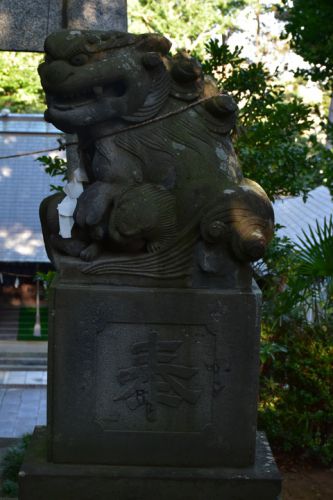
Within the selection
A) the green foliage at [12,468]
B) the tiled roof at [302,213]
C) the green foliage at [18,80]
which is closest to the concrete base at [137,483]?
the green foliage at [12,468]

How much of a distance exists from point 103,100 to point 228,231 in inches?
40.5

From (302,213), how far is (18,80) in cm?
937

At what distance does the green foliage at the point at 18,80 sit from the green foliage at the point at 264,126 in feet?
40.5

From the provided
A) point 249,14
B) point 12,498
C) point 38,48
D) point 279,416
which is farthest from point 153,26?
point 12,498

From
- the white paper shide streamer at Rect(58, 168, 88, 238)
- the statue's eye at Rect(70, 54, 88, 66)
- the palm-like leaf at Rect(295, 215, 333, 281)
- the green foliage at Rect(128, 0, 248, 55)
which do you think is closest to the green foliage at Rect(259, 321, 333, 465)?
the palm-like leaf at Rect(295, 215, 333, 281)

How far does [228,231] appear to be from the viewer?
4691 millimetres

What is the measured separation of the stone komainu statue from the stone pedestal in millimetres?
223

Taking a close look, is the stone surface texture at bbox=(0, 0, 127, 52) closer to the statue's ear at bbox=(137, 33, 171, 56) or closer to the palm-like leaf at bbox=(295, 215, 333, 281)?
the palm-like leaf at bbox=(295, 215, 333, 281)

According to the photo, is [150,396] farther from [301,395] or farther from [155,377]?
[301,395]

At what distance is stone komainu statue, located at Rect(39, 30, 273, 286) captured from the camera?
4.68 m

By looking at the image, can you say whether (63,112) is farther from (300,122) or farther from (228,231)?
(300,122)

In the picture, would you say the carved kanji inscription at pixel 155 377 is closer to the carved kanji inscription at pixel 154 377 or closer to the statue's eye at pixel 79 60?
the carved kanji inscription at pixel 154 377

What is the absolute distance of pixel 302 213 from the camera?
15508mm

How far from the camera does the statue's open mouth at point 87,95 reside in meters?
4.72
